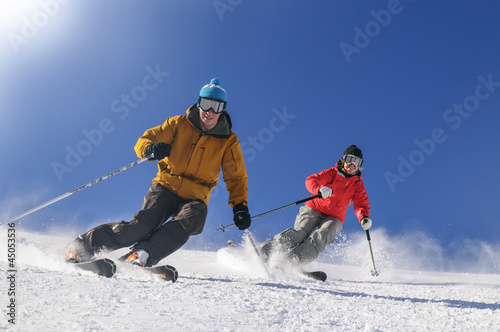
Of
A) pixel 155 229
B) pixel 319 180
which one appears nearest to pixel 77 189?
pixel 155 229

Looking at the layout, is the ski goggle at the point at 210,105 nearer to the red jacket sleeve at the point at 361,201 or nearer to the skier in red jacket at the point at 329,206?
the skier in red jacket at the point at 329,206

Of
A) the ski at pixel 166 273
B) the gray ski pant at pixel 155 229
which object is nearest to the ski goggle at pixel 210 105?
the gray ski pant at pixel 155 229

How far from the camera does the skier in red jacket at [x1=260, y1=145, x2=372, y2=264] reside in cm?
539

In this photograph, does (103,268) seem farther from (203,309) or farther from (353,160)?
(353,160)

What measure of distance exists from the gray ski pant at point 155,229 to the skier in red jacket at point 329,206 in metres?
1.77

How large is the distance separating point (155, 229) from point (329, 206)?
3.19 m

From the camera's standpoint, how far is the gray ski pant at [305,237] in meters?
5.13

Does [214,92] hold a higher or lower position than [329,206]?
higher

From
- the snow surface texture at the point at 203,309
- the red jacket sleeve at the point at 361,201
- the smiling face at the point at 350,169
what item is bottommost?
the snow surface texture at the point at 203,309

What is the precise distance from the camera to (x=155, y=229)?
3.88 meters

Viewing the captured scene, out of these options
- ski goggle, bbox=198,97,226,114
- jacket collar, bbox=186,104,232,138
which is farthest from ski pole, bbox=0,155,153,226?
ski goggle, bbox=198,97,226,114

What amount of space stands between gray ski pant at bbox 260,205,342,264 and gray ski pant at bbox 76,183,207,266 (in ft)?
5.45

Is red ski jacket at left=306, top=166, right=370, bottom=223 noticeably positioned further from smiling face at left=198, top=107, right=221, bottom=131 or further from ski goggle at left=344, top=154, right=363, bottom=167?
→ smiling face at left=198, top=107, right=221, bottom=131

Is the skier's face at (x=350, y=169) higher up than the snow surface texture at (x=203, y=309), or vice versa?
the skier's face at (x=350, y=169)
